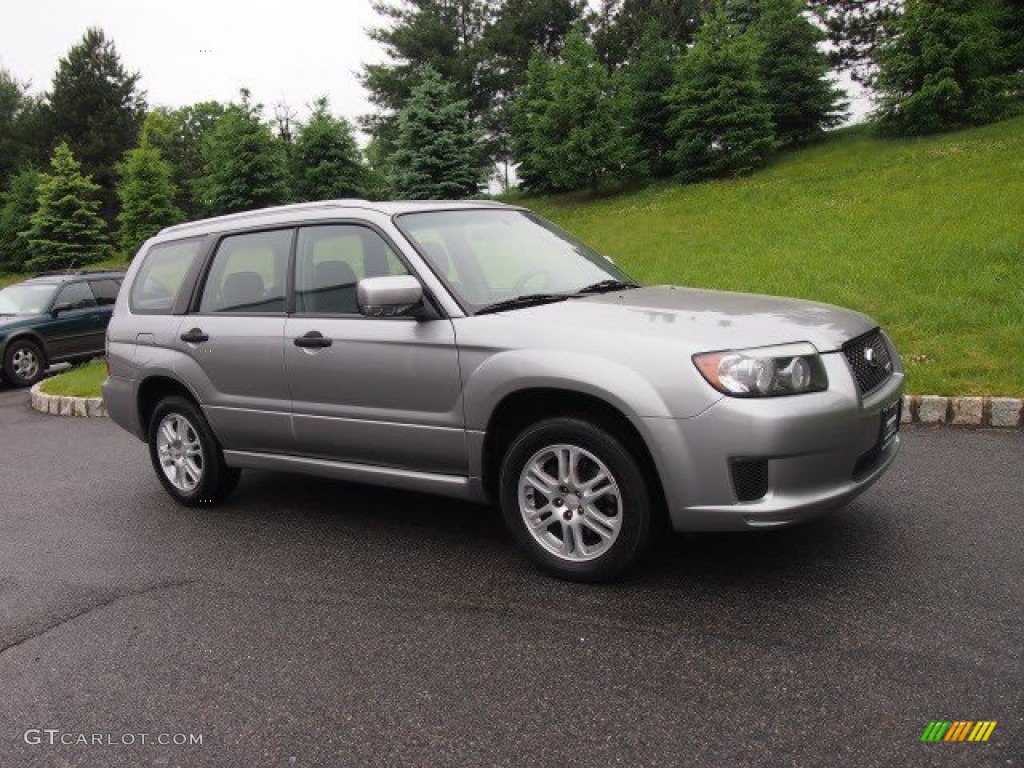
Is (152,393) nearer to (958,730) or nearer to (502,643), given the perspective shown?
(502,643)

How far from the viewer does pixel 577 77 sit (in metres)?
24.0

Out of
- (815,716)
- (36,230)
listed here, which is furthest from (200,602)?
(36,230)

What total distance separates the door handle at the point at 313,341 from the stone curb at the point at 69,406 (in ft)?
20.4

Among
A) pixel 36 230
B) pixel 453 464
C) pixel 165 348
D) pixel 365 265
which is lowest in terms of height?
pixel 453 464

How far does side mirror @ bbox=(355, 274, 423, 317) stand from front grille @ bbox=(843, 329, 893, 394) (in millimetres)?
1981

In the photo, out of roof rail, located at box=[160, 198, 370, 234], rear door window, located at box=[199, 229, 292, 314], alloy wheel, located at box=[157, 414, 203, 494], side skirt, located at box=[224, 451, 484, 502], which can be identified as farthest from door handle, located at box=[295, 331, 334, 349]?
alloy wheel, located at box=[157, 414, 203, 494]

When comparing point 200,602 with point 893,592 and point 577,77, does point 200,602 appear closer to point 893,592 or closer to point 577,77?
point 893,592

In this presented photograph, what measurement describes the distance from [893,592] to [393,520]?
2.73m

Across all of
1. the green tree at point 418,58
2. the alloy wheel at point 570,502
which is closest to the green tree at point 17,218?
the green tree at point 418,58

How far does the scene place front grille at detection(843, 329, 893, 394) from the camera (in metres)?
3.69

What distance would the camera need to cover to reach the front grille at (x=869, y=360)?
3.69 meters

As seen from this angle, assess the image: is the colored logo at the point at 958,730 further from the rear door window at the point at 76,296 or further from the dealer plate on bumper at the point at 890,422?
the rear door window at the point at 76,296

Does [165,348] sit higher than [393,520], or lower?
higher

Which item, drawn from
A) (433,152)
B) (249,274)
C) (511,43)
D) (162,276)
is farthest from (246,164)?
(249,274)
